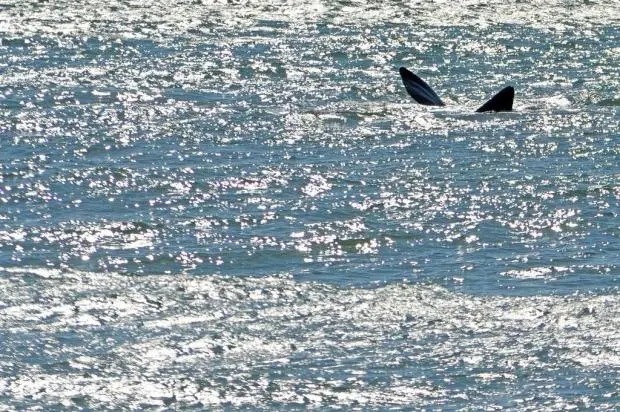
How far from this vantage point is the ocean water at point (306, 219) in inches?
318

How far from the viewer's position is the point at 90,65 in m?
16.8

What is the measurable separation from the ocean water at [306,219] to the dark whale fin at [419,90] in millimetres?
151

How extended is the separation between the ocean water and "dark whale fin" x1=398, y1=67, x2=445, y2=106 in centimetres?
15

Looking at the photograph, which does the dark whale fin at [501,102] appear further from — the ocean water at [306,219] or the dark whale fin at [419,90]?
the dark whale fin at [419,90]

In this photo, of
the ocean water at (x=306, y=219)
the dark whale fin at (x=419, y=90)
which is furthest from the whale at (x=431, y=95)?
the ocean water at (x=306, y=219)

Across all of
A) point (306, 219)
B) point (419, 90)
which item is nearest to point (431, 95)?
point (419, 90)

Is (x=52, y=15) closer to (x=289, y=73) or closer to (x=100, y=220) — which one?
(x=289, y=73)

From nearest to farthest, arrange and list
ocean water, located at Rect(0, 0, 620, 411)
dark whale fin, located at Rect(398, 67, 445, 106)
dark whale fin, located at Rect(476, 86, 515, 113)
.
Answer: ocean water, located at Rect(0, 0, 620, 411) < dark whale fin, located at Rect(476, 86, 515, 113) < dark whale fin, located at Rect(398, 67, 445, 106)

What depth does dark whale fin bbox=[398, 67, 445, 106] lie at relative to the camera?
15008 mm

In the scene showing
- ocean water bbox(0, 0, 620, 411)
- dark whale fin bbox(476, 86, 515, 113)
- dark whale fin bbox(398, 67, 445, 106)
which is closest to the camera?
ocean water bbox(0, 0, 620, 411)

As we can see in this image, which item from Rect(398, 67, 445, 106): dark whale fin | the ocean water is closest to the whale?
Rect(398, 67, 445, 106): dark whale fin

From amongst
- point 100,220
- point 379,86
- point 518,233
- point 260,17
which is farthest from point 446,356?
point 260,17

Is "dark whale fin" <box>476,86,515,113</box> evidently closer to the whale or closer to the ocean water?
the whale

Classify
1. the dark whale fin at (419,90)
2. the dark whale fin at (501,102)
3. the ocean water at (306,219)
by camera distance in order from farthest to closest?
the dark whale fin at (419,90), the dark whale fin at (501,102), the ocean water at (306,219)
